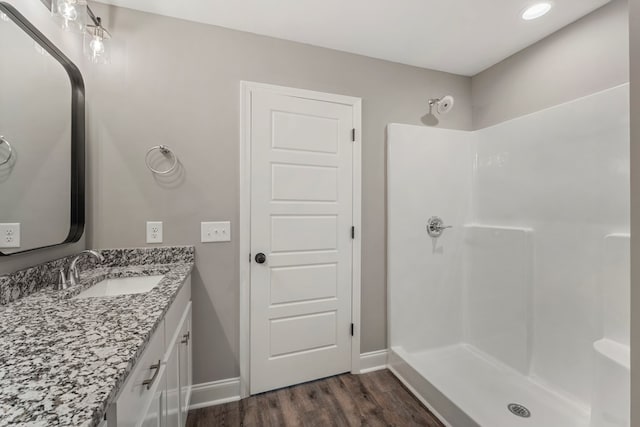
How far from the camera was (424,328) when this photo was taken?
224 centimetres

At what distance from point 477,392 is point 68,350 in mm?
2170

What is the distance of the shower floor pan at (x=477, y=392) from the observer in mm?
1537

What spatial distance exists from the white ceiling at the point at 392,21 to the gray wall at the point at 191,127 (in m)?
0.09

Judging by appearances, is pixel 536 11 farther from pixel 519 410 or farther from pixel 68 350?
pixel 68 350

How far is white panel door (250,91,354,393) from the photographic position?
1.82 m

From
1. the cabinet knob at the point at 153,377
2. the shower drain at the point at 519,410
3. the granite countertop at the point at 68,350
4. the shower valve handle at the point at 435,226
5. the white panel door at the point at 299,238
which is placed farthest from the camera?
the shower valve handle at the point at 435,226

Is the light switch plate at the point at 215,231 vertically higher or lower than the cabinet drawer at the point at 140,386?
higher

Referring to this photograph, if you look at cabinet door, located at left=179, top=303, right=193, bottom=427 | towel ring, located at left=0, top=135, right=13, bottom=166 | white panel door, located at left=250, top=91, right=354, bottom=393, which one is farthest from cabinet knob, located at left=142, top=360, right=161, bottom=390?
towel ring, located at left=0, top=135, right=13, bottom=166

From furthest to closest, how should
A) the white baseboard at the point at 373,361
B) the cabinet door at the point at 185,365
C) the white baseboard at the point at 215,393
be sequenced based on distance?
the white baseboard at the point at 373,361 → the white baseboard at the point at 215,393 → the cabinet door at the point at 185,365

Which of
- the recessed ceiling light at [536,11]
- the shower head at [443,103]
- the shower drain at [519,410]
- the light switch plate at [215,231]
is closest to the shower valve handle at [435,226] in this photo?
the shower head at [443,103]

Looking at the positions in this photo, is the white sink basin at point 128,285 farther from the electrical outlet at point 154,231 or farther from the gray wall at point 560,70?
the gray wall at point 560,70

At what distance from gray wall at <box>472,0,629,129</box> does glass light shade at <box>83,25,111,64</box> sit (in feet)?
8.92

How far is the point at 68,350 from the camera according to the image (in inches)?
26.4

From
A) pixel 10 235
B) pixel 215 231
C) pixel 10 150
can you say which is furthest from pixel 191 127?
pixel 10 235
